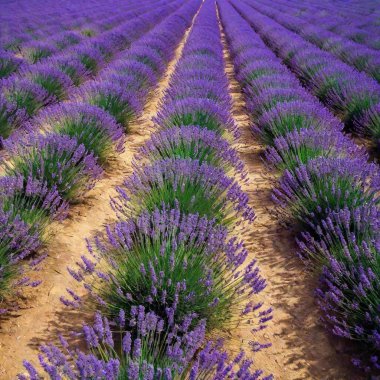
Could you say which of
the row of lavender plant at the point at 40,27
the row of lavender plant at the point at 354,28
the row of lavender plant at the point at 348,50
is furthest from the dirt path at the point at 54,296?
the row of lavender plant at the point at 354,28

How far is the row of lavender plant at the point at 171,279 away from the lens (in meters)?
1.58

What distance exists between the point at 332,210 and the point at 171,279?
1411 millimetres

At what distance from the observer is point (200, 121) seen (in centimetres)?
446

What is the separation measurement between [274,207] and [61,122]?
7.16 ft

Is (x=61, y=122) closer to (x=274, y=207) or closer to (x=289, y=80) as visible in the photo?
(x=274, y=207)

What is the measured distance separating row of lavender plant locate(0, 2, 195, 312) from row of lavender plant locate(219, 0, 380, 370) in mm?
1613

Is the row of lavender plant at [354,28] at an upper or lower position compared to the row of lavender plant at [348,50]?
lower

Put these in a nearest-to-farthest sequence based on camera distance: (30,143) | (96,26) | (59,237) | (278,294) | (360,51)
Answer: (278,294)
(59,237)
(30,143)
(360,51)
(96,26)

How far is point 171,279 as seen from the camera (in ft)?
7.16

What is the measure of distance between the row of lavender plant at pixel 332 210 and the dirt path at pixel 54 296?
142 centimetres

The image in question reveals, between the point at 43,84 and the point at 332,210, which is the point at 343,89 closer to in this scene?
the point at 332,210

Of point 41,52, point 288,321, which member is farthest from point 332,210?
point 41,52

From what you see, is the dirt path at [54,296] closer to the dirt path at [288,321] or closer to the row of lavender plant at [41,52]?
the dirt path at [288,321]

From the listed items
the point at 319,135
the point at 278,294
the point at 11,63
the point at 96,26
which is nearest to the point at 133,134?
the point at 319,135
